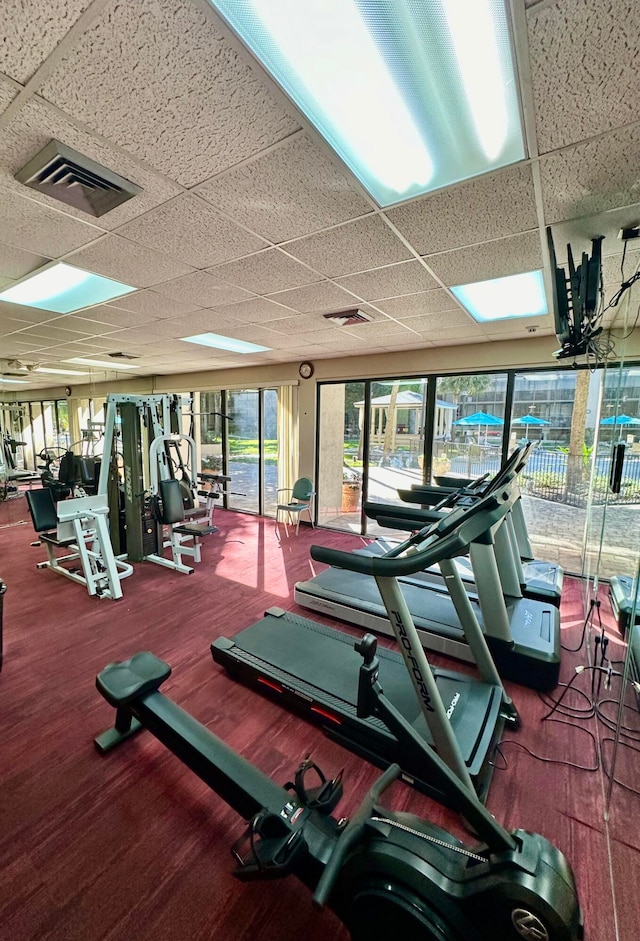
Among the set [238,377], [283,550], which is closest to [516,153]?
[283,550]

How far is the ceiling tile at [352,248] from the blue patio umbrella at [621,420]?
178 centimetres

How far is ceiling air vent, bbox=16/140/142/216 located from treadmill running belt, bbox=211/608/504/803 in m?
2.47

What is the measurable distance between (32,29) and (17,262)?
5.99 ft

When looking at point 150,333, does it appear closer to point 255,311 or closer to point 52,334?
point 52,334

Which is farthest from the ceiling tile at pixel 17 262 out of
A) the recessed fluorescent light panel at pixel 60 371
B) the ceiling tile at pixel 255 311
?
the recessed fluorescent light panel at pixel 60 371

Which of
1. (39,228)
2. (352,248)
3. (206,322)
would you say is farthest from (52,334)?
(352,248)

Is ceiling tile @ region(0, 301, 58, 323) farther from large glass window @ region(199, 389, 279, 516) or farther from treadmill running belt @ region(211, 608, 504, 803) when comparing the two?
treadmill running belt @ region(211, 608, 504, 803)

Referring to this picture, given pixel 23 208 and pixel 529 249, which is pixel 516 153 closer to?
pixel 529 249

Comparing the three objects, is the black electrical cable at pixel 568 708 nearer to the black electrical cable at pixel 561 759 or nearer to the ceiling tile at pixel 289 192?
the black electrical cable at pixel 561 759

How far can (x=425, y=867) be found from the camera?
1020 mm

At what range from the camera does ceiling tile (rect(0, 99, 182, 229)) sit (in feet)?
3.98

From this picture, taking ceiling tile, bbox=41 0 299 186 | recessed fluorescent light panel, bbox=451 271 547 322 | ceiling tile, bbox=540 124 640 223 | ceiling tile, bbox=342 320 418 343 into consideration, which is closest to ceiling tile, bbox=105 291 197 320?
ceiling tile, bbox=342 320 418 343

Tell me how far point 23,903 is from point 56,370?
290 inches

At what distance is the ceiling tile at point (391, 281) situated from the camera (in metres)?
2.35
